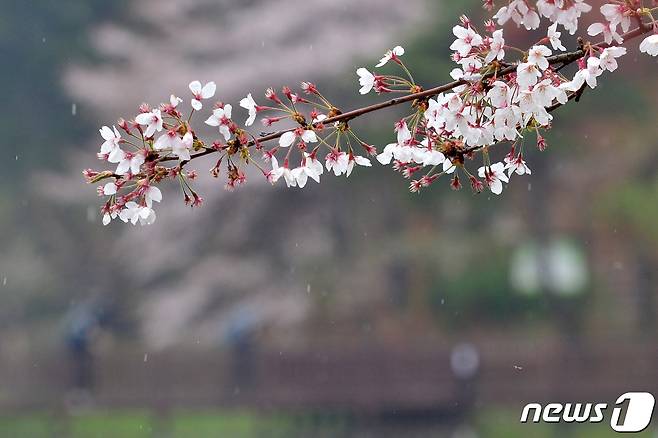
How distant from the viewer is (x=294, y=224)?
1795 centimetres

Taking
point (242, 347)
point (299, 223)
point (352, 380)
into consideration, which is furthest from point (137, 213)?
point (299, 223)

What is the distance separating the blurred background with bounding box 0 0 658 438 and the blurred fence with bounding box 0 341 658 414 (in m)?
1.50

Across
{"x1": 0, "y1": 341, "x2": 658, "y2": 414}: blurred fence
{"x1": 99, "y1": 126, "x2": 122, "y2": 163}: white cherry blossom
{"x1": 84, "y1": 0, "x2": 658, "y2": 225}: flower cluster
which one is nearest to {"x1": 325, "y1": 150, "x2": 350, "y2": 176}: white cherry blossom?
{"x1": 84, "y1": 0, "x2": 658, "y2": 225}: flower cluster

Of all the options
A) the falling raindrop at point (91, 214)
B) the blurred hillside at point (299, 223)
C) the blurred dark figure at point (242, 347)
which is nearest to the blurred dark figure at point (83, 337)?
the blurred hillside at point (299, 223)

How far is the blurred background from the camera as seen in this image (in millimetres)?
17453

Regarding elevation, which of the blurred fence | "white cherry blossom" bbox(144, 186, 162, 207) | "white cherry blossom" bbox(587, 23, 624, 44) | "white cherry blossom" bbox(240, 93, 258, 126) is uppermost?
"white cherry blossom" bbox(240, 93, 258, 126)

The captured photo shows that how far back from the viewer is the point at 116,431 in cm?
1488

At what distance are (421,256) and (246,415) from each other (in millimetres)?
4167

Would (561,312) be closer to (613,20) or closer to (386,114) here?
(386,114)

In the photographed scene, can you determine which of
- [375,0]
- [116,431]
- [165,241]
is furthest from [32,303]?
[375,0]

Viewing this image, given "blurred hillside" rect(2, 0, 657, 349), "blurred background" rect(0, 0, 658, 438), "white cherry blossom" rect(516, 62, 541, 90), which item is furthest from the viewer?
"blurred hillside" rect(2, 0, 657, 349)

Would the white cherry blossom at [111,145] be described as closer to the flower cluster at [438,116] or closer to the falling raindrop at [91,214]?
A: the flower cluster at [438,116]

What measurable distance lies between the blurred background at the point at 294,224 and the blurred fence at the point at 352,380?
4.92 ft

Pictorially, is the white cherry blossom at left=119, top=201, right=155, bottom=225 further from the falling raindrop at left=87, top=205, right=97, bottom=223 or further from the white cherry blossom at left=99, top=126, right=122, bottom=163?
the falling raindrop at left=87, top=205, right=97, bottom=223
